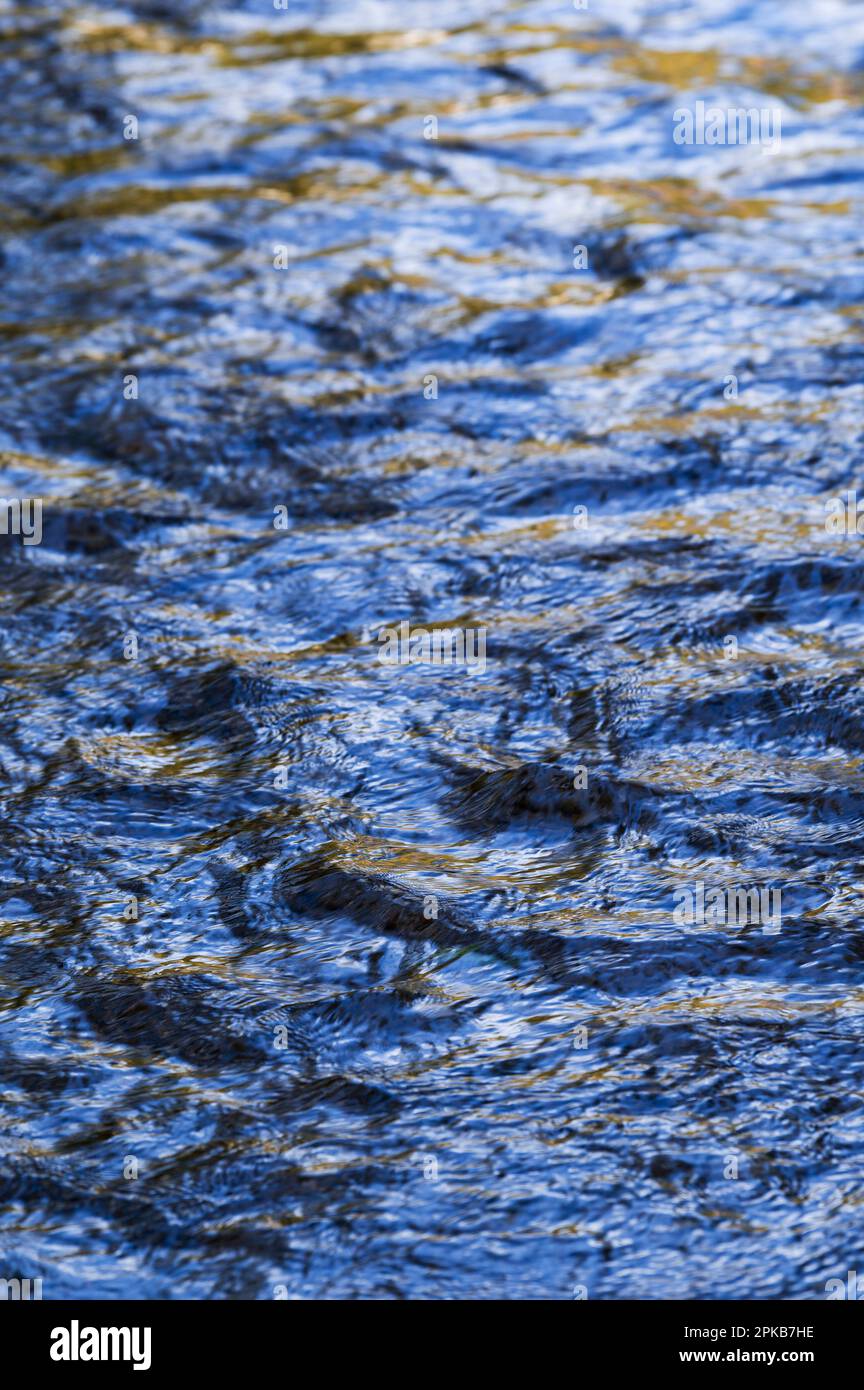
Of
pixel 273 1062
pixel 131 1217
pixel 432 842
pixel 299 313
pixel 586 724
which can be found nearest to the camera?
pixel 131 1217

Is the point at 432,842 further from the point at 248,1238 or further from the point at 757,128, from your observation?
the point at 757,128

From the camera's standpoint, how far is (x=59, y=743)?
4.87 meters

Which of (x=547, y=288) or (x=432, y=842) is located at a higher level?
(x=547, y=288)

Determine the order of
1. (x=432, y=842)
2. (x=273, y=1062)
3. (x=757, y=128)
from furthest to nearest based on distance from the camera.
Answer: (x=757, y=128)
(x=432, y=842)
(x=273, y=1062)

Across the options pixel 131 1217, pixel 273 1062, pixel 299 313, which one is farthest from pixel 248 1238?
pixel 299 313

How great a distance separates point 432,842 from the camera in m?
4.37

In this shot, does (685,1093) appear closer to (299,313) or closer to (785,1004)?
(785,1004)

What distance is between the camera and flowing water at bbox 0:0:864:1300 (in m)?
3.35

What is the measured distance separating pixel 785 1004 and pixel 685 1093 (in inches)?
13.8

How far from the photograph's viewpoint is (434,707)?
494cm

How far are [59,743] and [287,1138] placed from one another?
5.77 ft

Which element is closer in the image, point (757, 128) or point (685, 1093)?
point (685, 1093)

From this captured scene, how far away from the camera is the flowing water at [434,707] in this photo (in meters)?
3.35
